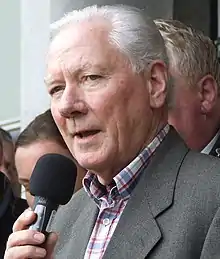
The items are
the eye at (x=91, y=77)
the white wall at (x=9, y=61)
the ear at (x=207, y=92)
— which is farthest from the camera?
the white wall at (x=9, y=61)

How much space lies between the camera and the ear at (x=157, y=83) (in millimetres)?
2291

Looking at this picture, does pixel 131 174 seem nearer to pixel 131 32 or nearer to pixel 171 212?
pixel 171 212

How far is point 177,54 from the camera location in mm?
2844

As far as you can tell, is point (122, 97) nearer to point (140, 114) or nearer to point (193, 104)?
point (140, 114)

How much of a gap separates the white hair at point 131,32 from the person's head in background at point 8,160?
4.57 ft

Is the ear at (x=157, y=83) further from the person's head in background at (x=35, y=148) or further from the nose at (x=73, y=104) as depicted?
the person's head in background at (x=35, y=148)

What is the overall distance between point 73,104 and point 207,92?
0.91 meters

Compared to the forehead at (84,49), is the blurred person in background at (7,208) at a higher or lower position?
lower

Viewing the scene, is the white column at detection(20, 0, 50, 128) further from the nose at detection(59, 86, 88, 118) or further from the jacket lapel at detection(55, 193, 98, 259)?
the nose at detection(59, 86, 88, 118)

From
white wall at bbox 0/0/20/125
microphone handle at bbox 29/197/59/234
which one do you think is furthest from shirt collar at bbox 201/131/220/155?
white wall at bbox 0/0/20/125

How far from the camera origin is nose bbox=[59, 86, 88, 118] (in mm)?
2186

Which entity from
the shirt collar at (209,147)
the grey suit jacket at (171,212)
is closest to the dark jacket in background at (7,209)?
the shirt collar at (209,147)

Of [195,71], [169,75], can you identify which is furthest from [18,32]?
[169,75]

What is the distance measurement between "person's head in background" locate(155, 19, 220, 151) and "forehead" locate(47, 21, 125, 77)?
1.88ft
